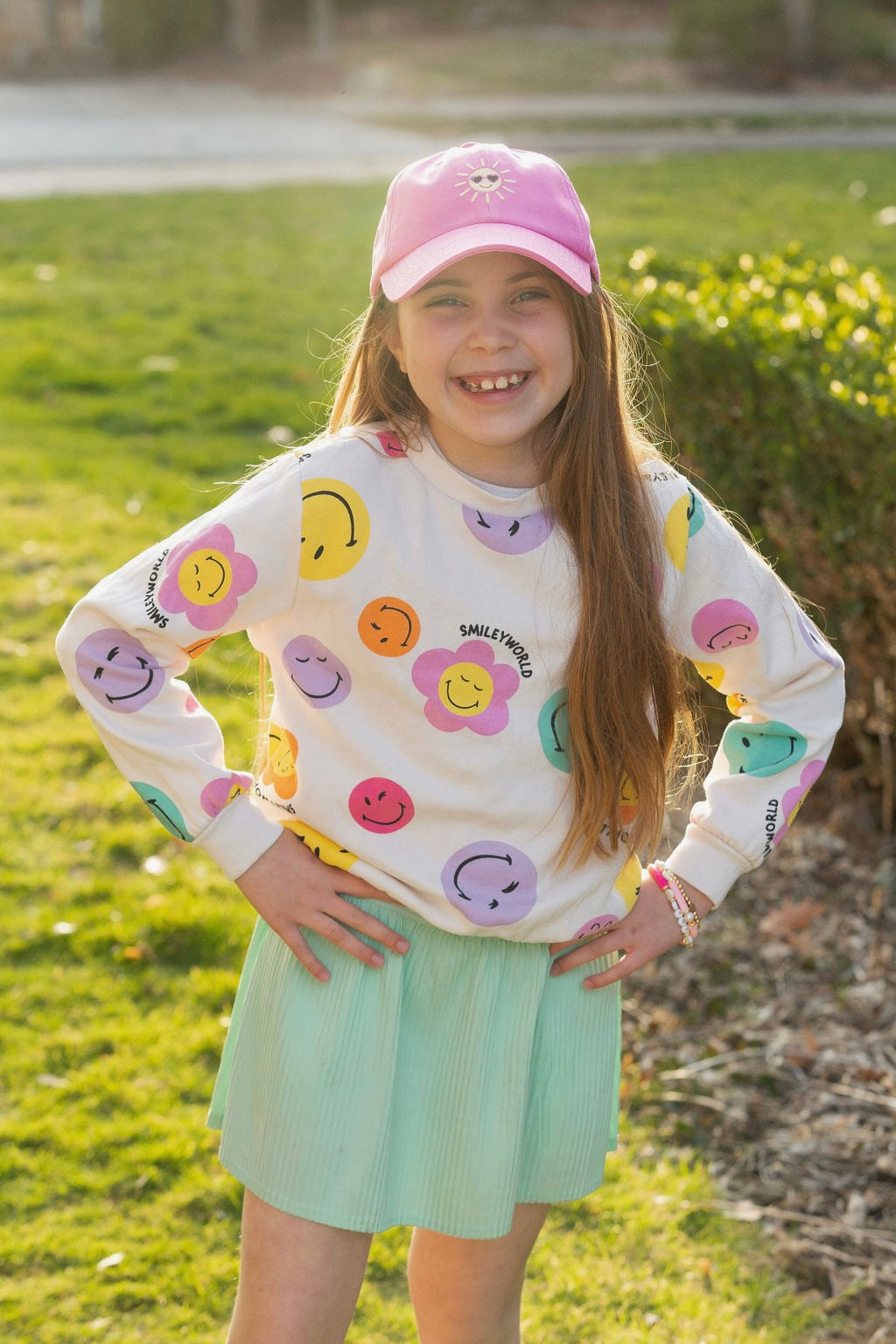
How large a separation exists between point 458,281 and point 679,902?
90 centimetres

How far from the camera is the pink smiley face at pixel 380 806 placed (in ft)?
6.10

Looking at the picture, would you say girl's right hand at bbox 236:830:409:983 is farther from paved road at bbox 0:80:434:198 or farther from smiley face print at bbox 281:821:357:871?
paved road at bbox 0:80:434:198

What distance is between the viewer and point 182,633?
1807 millimetres

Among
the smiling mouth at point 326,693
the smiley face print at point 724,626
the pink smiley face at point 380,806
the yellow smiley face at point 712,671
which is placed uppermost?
the smiley face print at point 724,626

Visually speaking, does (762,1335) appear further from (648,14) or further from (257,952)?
(648,14)

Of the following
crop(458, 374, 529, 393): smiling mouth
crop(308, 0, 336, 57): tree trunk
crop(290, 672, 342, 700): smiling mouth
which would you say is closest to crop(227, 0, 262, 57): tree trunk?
crop(308, 0, 336, 57): tree trunk

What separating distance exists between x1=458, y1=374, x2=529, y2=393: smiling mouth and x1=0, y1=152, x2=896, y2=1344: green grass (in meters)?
1.68

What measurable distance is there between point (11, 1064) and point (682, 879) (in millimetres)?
1755

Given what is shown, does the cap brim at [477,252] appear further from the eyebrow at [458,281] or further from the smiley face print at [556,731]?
the smiley face print at [556,731]

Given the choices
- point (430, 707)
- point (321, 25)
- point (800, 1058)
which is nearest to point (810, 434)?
point (800, 1058)

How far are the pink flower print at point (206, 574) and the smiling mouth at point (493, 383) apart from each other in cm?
35

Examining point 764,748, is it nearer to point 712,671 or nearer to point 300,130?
point 712,671

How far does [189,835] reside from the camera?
6.09 feet

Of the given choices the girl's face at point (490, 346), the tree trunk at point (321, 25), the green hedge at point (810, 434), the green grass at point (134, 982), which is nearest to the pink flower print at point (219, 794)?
the girl's face at point (490, 346)
